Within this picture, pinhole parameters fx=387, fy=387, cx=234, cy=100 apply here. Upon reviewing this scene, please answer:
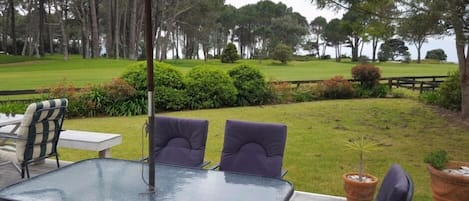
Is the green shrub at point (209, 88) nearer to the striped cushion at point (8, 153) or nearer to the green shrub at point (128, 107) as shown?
the green shrub at point (128, 107)

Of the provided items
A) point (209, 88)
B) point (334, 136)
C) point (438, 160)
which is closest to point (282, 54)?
point (209, 88)

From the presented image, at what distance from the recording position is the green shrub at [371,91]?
13.8 metres

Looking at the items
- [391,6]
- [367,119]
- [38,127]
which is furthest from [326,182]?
[367,119]

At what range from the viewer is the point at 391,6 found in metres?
7.33

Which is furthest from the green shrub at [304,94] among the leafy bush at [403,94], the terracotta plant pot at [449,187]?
the terracotta plant pot at [449,187]

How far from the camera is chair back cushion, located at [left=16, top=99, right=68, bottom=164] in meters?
3.29

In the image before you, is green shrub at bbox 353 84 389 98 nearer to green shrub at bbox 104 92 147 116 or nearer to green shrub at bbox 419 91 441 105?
green shrub at bbox 419 91 441 105

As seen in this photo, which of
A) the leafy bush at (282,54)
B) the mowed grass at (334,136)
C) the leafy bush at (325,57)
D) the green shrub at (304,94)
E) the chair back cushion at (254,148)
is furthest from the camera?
the leafy bush at (325,57)

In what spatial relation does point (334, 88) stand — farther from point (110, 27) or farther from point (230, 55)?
point (110, 27)

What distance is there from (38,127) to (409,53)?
3759cm

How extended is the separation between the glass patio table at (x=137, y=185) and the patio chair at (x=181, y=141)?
1.64 ft

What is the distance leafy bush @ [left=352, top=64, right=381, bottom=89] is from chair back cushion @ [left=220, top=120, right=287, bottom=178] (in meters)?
11.7

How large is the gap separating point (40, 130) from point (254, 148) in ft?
6.30

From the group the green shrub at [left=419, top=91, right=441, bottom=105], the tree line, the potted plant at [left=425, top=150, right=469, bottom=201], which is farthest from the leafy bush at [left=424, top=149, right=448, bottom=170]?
the tree line
